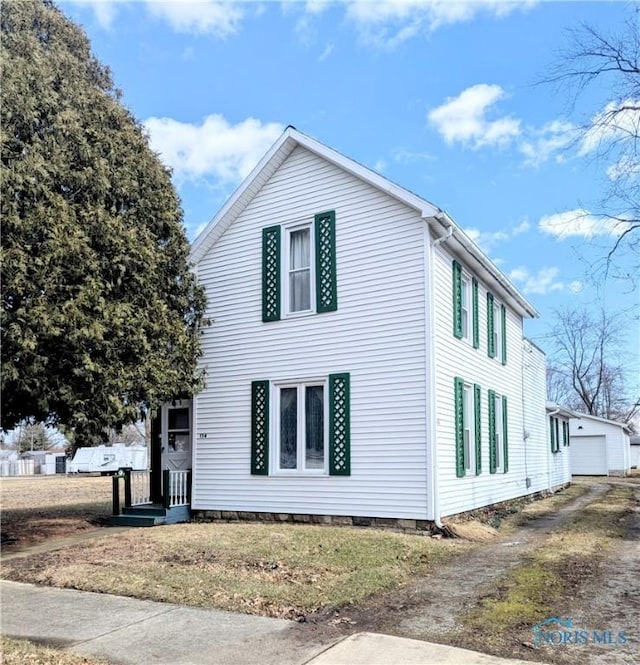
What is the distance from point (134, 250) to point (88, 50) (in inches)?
158

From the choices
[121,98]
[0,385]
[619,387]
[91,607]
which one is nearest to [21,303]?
[0,385]

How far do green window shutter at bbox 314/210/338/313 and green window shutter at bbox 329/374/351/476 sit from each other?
1388 mm

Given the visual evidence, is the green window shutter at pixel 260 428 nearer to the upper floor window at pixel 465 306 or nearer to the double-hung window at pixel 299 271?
the double-hung window at pixel 299 271

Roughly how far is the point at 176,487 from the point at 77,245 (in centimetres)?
594

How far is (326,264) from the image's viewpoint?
12.2 m

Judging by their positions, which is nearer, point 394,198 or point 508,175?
point 394,198

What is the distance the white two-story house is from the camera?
11.0 m

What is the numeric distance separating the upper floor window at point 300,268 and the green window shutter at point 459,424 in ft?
8.86

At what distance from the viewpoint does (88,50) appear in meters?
11.4

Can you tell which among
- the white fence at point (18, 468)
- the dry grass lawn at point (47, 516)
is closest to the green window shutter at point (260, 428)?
the dry grass lawn at point (47, 516)

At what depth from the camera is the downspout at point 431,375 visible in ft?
34.5

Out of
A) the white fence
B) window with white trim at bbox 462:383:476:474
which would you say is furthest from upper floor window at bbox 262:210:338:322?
the white fence

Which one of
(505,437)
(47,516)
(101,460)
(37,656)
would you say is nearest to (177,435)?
(47,516)

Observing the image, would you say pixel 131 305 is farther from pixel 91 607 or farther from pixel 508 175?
pixel 508 175
